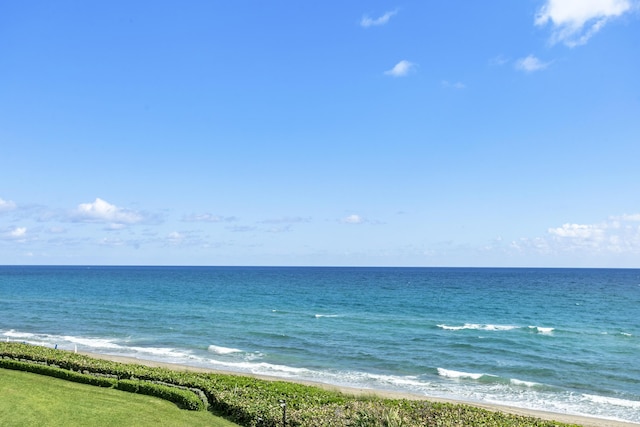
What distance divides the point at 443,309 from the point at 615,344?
29.0 metres

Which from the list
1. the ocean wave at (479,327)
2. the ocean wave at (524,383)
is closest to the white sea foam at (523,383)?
the ocean wave at (524,383)

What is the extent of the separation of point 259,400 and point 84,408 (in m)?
7.42

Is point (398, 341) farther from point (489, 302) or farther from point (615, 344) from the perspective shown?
point (489, 302)

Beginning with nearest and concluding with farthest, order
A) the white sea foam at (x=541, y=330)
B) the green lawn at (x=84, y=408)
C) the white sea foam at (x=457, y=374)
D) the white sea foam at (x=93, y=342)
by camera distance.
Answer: the green lawn at (x=84, y=408), the white sea foam at (x=457, y=374), the white sea foam at (x=93, y=342), the white sea foam at (x=541, y=330)

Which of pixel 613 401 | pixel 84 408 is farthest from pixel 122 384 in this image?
pixel 613 401

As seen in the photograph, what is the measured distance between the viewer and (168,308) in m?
68.3

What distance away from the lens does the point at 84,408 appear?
19.3 meters

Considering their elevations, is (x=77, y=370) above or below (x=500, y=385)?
Answer: above

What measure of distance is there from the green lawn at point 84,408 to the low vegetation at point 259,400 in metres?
0.60

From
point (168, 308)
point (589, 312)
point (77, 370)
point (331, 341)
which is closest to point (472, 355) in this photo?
point (331, 341)

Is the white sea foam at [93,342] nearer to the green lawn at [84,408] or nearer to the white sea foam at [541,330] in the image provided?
the green lawn at [84,408]

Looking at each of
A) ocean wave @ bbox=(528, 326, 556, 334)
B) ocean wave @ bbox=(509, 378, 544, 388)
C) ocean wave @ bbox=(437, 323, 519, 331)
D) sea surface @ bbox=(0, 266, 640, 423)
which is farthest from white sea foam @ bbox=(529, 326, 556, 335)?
ocean wave @ bbox=(509, 378, 544, 388)

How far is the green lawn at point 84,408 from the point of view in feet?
59.3

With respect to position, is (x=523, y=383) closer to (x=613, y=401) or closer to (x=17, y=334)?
A: (x=613, y=401)
